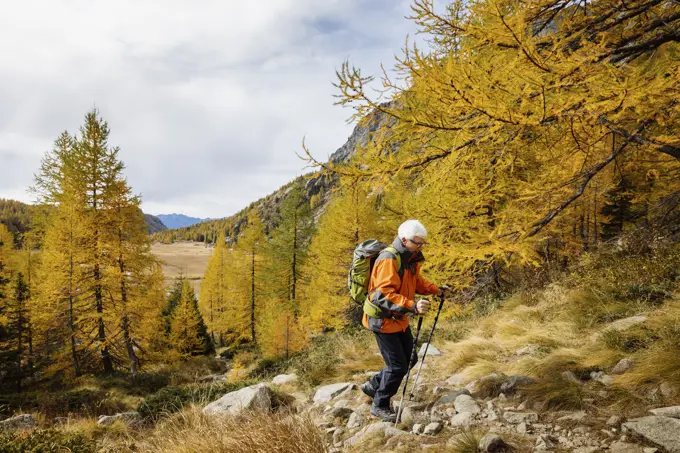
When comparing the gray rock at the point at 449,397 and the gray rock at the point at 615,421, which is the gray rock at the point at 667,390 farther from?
the gray rock at the point at 449,397

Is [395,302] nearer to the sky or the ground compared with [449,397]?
nearer to the sky

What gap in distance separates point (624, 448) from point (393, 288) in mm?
2055

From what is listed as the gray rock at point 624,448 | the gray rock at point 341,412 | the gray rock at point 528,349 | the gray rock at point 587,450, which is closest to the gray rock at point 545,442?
the gray rock at point 587,450

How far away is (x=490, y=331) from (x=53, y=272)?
53.8 ft

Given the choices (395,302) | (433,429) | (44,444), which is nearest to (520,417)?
(433,429)

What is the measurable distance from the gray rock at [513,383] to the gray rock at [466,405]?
1.53ft

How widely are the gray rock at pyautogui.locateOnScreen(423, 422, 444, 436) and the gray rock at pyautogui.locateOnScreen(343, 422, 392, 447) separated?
42 centimetres

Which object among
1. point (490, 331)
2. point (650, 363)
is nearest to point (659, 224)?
point (490, 331)

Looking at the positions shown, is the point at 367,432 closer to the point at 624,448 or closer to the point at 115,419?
the point at 624,448

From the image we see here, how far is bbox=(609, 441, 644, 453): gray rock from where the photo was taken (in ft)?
7.86

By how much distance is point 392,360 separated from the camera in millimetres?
3721

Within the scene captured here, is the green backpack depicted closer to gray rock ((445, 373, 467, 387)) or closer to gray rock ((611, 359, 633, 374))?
gray rock ((445, 373, 467, 387))

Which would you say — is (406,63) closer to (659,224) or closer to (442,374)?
(442,374)

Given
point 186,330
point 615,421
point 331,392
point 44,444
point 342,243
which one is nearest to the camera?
point 615,421
